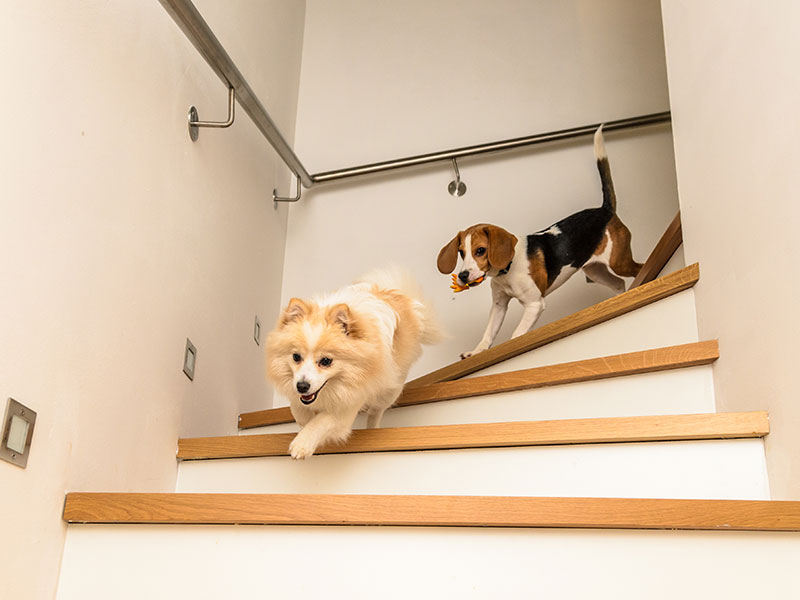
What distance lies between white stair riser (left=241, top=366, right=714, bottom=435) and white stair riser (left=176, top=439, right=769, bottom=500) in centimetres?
31

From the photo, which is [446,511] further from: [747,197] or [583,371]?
[747,197]

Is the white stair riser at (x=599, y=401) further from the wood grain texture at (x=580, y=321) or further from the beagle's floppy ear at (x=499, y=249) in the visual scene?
the beagle's floppy ear at (x=499, y=249)

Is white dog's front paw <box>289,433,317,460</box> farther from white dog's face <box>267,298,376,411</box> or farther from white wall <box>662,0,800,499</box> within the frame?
white wall <box>662,0,800,499</box>

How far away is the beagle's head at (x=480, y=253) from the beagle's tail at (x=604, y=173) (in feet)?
Answer: 1.56

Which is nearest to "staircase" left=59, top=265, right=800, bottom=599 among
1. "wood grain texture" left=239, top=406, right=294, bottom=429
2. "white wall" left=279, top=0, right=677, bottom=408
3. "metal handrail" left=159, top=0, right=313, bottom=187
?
"wood grain texture" left=239, top=406, right=294, bottom=429

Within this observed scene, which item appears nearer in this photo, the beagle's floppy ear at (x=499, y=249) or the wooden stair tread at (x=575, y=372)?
the wooden stair tread at (x=575, y=372)

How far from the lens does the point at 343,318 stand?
6.40ft

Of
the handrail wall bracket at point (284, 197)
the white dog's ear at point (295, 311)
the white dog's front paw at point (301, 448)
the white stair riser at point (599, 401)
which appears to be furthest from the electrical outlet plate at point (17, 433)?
the handrail wall bracket at point (284, 197)

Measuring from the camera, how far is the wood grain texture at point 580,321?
2.06 metres

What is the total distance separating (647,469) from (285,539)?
29.8 inches

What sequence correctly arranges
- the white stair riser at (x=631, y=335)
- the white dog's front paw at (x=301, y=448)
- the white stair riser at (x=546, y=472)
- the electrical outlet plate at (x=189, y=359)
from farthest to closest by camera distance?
the electrical outlet plate at (x=189, y=359)
the white stair riser at (x=631, y=335)
the white dog's front paw at (x=301, y=448)
the white stair riser at (x=546, y=472)

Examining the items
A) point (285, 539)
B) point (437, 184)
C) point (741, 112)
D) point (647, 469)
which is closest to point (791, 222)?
point (741, 112)

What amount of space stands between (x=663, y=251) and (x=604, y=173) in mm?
475

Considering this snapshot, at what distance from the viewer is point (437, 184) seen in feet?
11.6
